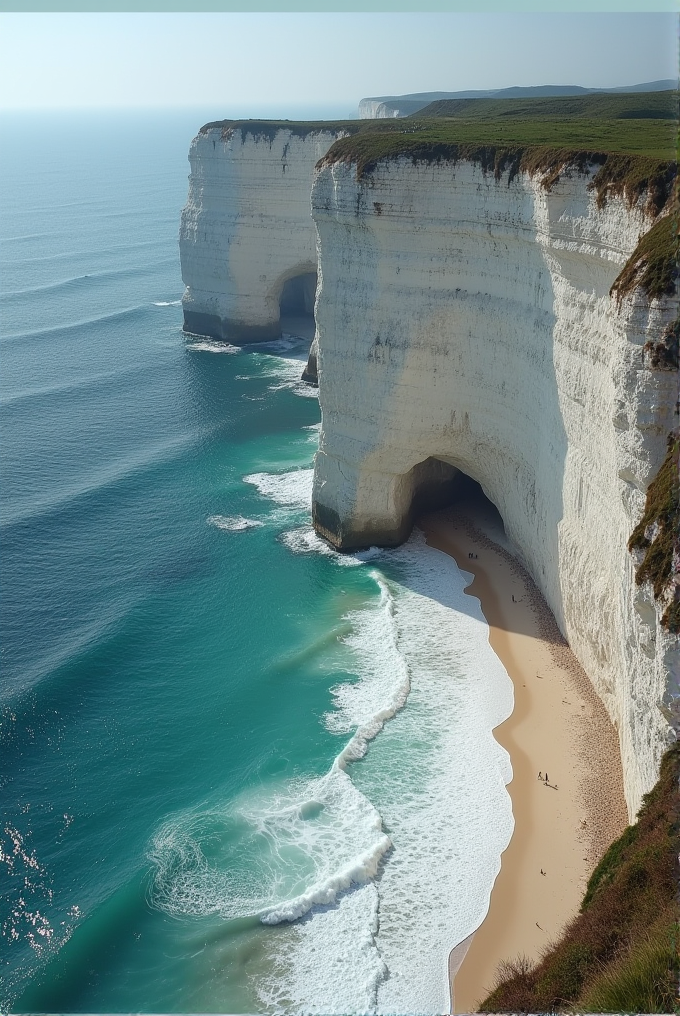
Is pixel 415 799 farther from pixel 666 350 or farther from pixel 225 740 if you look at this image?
pixel 666 350

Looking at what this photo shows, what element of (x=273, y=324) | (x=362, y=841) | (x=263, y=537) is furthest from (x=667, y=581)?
(x=273, y=324)

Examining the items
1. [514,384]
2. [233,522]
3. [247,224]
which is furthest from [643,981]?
[247,224]

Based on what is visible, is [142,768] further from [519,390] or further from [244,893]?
[519,390]

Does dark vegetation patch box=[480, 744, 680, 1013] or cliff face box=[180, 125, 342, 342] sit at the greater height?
cliff face box=[180, 125, 342, 342]

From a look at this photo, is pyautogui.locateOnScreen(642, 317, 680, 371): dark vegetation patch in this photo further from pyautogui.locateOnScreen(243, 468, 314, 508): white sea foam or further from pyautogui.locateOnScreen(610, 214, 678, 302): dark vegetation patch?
pyautogui.locateOnScreen(243, 468, 314, 508): white sea foam

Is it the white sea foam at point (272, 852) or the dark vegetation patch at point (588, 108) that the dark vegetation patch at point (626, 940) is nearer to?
the white sea foam at point (272, 852)

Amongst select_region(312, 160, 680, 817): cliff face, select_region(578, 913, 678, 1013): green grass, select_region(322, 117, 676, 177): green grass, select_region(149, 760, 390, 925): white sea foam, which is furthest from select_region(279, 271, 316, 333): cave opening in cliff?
select_region(578, 913, 678, 1013): green grass
